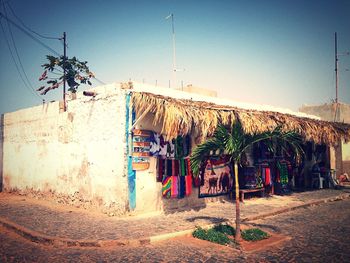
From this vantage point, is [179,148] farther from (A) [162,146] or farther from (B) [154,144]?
(B) [154,144]

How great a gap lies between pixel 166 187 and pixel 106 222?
7.80 feet

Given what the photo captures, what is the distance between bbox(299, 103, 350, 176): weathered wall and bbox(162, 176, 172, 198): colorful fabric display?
612 inches

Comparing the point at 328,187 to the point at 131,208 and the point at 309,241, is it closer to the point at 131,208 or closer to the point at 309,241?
the point at 309,241

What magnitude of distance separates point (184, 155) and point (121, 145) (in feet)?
8.22

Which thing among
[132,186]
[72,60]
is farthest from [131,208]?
[72,60]

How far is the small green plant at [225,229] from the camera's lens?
7.09 m

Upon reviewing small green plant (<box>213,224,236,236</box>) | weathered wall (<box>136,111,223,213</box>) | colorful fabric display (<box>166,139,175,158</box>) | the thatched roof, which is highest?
the thatched roof

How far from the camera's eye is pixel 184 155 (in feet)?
34.4

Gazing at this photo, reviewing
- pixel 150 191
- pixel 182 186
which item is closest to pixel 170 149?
pixel 182 186

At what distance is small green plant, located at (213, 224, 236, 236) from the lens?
23.3 feet

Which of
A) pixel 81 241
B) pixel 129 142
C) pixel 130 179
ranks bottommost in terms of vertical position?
pixel 81 241

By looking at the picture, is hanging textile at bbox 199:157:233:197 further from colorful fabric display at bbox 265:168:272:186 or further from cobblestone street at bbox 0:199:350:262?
cobblestone street at bbox 0:199:350:262

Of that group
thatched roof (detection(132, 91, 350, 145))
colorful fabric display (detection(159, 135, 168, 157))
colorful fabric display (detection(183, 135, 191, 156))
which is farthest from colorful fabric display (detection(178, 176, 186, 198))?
thatched roof (detection(132, 91, 350, 145))

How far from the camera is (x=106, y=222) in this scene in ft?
26.6
